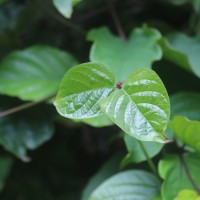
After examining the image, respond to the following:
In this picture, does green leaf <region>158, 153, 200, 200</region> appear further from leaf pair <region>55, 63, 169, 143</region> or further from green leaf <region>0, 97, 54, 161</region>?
green leaf <region>0, 97, 54, 161</region>

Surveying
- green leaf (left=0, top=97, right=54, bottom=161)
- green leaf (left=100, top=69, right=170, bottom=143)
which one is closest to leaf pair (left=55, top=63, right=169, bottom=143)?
green leaf (left=100, top=69, right=170, bottom=143)

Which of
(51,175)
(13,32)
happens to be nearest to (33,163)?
(51,175)

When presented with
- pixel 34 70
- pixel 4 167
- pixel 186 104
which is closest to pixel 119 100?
pixel 186 104

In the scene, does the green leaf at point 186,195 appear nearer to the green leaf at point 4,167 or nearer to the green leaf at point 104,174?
the green leaf at point 104,174

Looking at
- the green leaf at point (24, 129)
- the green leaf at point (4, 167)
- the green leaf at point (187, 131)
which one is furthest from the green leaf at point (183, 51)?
the green leaf at point (4, 167)

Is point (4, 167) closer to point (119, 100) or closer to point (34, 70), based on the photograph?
point (34, 70)

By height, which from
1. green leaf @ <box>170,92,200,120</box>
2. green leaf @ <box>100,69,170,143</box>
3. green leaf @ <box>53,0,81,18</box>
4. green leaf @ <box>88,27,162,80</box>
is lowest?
green leaf @ <box>170,92,200,120</box>

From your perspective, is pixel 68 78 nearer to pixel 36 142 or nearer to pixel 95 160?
pixel 36 142
